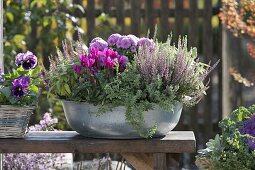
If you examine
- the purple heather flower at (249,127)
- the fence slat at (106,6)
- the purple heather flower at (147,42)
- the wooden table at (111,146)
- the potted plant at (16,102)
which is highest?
the fence slat at (106,6)

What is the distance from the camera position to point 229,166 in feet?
10.4

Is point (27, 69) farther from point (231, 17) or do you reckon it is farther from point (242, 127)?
point (231, 17)

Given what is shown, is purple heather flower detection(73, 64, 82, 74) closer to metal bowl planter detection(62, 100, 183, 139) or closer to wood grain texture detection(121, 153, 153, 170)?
metal bowl planter detection(62, 100, 183, 139)

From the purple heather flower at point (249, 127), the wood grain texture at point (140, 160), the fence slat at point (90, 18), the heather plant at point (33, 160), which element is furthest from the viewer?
the fence slat at point (90, 18)

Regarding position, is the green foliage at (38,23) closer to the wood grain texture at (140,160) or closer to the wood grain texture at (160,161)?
the wood grain texture at (140,160)

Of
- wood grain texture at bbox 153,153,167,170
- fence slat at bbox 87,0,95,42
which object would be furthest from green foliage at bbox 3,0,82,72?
wood grain texture at bbox 153,153,167,170

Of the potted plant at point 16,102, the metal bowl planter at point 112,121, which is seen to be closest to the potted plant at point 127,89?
the metal bowl planter at point 112,121

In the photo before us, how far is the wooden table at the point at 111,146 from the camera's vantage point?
294cm

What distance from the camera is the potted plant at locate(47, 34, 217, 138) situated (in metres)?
2.92

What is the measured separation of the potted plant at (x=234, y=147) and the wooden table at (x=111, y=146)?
0.25 meters

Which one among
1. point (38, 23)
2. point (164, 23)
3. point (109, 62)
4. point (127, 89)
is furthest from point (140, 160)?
point (164, 23)

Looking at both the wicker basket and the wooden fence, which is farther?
the wooden fence

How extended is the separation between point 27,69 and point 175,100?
2.11 feet

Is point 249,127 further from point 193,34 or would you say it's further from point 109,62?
point 193,34
